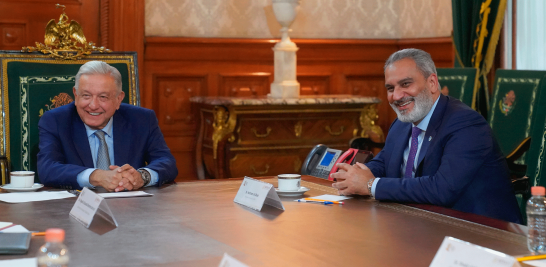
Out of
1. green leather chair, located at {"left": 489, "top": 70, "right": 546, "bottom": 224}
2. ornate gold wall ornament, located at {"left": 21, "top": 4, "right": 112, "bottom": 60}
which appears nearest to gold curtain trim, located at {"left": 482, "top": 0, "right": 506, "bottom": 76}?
green leather chair, located at {"left": 489, "top": 70, "right": 546, "bottom": 224}

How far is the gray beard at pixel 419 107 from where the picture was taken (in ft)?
9.22

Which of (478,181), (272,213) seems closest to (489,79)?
(478,181)

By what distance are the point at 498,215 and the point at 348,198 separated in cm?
62

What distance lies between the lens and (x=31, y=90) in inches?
142

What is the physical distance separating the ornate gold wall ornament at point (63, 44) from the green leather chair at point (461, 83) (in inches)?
99.8

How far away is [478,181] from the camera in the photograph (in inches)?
104

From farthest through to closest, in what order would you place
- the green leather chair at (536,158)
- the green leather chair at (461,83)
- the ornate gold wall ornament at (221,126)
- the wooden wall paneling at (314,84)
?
1. the wooden wall paneling at (314,84)
2. the ornate gold wall ornament at (221,126)
3. the green leather chair at (461,83)
4. the green leather chair at (536,158)

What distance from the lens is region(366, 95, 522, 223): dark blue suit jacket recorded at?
245 centimetres

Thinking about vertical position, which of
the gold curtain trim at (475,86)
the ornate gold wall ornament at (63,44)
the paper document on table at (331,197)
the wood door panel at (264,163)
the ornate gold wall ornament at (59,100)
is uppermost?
the ornate gold wall ornament at (63,44)

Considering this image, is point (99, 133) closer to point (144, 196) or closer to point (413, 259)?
point (144, 196)

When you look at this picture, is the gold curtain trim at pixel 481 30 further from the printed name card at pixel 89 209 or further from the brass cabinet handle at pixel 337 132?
the printed name card at pixel 89 209

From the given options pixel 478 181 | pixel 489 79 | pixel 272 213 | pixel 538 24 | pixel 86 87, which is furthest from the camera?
pixel 489 79

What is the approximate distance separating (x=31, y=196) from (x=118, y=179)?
0.33m

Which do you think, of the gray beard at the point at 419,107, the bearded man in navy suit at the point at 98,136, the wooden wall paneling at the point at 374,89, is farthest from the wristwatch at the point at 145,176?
the wooden wall paneling at the point at 374,89
